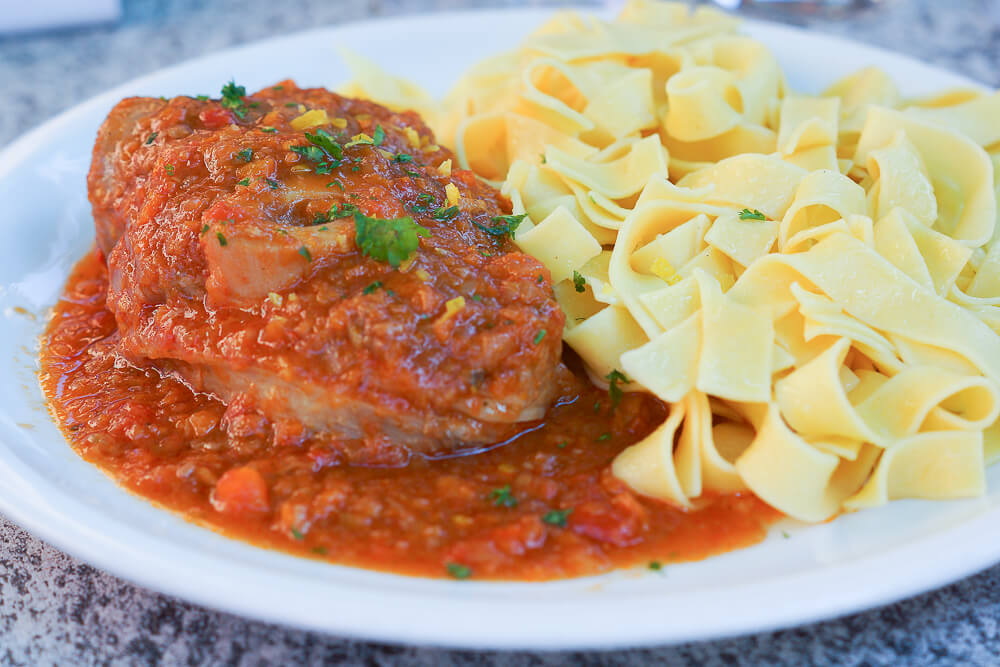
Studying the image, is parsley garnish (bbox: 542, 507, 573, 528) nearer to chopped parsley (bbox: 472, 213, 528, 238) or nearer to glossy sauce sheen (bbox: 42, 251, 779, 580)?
glossy sauce sheen (bbox: 42, 251, 779, 580)

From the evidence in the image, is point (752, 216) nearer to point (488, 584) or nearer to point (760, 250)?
point (760, 250)

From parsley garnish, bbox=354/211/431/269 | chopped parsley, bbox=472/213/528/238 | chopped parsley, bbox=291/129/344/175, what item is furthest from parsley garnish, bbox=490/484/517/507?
chopped parsley, bbox=291/129/344/175

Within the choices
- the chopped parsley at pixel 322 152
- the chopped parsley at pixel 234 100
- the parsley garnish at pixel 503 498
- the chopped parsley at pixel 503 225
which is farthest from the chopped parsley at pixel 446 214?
the parsley garnish at pixel 503 498

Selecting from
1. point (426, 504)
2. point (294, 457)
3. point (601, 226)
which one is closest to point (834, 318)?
point (601, 226)

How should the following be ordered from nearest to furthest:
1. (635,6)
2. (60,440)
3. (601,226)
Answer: (60,440)
(601,226)
(635,6)

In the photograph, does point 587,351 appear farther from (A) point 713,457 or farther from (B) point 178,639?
(B) point 178,639

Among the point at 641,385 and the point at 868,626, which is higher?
the point at 641,385

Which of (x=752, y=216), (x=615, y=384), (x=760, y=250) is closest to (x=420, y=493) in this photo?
(x=615, y=384)

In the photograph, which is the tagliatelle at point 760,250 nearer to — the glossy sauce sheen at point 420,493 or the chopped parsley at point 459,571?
the glossy sauce sheen at point 420,493
